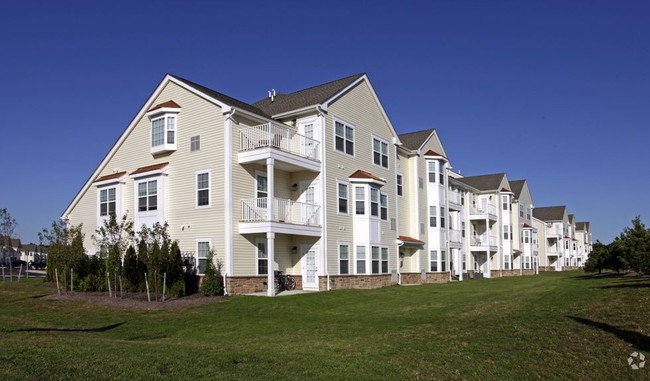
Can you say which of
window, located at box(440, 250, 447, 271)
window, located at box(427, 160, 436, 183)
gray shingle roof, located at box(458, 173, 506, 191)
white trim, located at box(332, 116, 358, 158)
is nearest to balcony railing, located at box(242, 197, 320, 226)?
white trim, located at box(332, 116, 358, 158)

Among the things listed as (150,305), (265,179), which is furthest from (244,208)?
(150,305)

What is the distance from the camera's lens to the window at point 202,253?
24744 millimetres

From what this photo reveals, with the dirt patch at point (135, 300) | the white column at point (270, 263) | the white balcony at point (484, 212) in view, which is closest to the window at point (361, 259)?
the white column at point (270, 263)

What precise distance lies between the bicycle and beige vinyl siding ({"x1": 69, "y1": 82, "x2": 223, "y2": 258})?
10.6 feet

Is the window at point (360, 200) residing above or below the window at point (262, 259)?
above

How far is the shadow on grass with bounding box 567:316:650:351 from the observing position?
36.2 ft

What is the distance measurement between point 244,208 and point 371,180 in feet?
26.7

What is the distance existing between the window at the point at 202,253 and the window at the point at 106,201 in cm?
729

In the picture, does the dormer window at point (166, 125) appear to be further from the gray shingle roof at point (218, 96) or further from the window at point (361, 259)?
the window at point (361, 259)

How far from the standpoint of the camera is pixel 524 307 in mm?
17531

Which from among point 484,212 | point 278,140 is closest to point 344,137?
point 278,140

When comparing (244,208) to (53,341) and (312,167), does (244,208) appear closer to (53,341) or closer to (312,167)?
(312,167)

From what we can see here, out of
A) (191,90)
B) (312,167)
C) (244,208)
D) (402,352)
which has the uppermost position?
(191,90)

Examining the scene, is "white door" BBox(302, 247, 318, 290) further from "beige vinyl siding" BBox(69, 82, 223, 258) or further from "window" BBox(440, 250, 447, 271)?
"window" BBox(440, 250, 447, 271)
